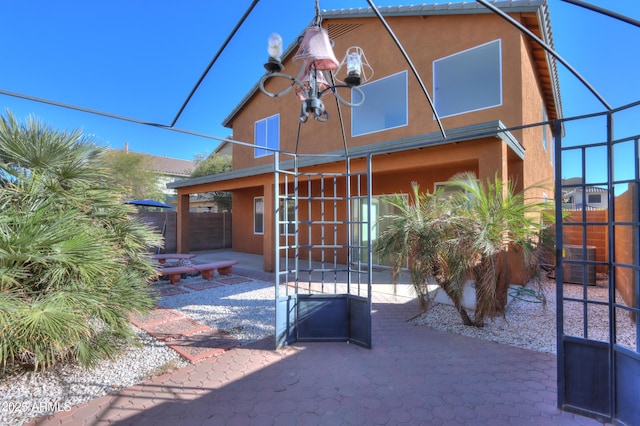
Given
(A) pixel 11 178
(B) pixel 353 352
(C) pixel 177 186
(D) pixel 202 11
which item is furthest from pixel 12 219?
(C) pixel 177 186

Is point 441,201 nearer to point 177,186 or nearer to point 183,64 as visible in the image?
point 183,64

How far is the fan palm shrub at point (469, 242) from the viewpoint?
13.0ft

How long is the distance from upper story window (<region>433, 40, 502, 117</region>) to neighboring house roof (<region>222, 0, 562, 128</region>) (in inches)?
30.4

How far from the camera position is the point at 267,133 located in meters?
12.4

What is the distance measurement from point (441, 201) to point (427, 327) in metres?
1.88

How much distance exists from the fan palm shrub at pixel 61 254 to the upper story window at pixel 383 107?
6997 mm

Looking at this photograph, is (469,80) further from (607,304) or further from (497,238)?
(607,304)

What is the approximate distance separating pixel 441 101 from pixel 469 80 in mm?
756

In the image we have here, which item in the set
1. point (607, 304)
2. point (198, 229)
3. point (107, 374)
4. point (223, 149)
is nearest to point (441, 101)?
point (607, 304)

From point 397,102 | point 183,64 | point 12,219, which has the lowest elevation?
point 12,219

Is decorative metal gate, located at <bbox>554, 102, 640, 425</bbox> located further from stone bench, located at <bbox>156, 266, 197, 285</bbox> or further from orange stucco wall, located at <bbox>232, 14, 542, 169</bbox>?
stone bench, located at <bbox>156, 266, 197, 285</bbox>

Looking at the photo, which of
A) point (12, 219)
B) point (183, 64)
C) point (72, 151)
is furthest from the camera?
point (183, 64)

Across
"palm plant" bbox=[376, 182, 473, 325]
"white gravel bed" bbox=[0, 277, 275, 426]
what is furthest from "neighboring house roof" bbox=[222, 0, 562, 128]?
"white gravel bed" bbox=[0, 277, 275, 426]

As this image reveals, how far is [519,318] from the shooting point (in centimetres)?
488
